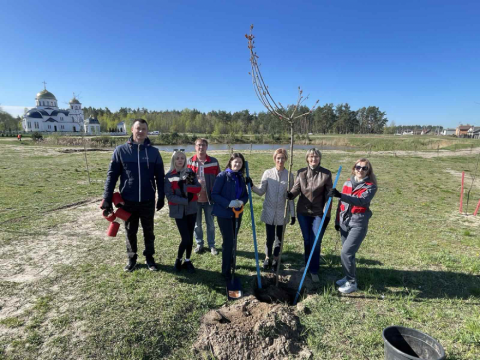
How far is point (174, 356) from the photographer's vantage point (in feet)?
9.11

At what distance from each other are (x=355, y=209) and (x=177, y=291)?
2883 millimetres

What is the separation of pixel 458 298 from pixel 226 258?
350 cm

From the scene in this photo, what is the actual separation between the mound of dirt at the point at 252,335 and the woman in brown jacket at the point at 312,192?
1.32 m

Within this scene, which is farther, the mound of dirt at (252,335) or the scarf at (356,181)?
the scarf at (356,181)

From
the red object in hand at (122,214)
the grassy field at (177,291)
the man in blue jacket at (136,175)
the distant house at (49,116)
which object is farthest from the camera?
the distant house at (49,116)

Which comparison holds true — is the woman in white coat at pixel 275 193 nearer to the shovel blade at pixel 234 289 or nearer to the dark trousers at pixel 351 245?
the dark trousers at pixel 351 245

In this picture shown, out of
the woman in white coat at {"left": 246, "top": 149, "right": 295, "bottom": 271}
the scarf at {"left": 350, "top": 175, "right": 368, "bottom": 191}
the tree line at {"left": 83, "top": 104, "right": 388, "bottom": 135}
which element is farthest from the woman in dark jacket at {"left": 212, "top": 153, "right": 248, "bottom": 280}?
the tree line at {"left": 83, "top": 104, "right": 388, "bottom": 135}

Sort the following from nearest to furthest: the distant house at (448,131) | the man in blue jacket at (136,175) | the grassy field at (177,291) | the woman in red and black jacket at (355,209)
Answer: the grassy field at (177,291) < the woman in red and black jacket at (355,209) < the man in blue jacket at (136,175) < the distant house at (448,131)

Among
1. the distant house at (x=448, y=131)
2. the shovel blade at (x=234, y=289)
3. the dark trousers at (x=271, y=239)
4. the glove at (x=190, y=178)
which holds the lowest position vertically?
the shovel blade at (x=234, y=289)

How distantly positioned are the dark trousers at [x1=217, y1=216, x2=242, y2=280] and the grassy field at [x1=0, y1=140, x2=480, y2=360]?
336 mm

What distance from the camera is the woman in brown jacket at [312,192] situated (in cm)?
391

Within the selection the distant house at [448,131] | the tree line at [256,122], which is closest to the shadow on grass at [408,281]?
the tree line at [256,122]

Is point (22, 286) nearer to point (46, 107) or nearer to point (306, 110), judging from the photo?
point (306, 110)

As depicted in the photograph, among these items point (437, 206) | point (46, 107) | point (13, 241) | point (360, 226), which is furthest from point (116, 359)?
point (46, 107)
